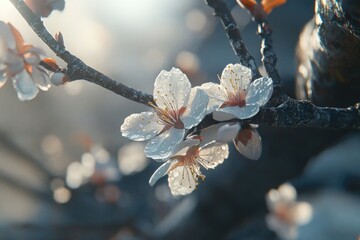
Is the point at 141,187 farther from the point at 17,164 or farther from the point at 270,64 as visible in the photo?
the point at 270,64

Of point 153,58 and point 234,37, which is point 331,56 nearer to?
point 234,37

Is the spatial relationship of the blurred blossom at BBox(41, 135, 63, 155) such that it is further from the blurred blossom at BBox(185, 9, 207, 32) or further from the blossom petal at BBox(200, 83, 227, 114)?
the blossom petal at BBox(200, 83, 227, 114)

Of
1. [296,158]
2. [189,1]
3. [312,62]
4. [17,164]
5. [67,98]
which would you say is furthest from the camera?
[189,1]

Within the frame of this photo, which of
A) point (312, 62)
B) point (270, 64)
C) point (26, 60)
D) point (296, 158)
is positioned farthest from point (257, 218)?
point (26, 60)

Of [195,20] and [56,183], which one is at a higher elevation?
[195,20]

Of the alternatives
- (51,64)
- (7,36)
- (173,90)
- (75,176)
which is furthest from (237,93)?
(75,176)

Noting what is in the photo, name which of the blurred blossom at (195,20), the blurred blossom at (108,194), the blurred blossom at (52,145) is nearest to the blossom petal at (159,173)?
the blurred blossom at (108,194)

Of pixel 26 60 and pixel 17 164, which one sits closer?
pixel 26 60
